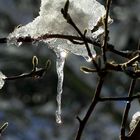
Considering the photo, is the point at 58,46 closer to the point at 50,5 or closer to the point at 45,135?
the point at 50,5

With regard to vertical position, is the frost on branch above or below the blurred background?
above

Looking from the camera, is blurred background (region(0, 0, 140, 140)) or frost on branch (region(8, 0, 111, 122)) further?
blurred background (region(0, 0, 140, 140))

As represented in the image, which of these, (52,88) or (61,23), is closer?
(61,23)

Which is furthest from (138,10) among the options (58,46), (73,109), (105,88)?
(58,46)

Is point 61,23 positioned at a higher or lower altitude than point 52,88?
higher
